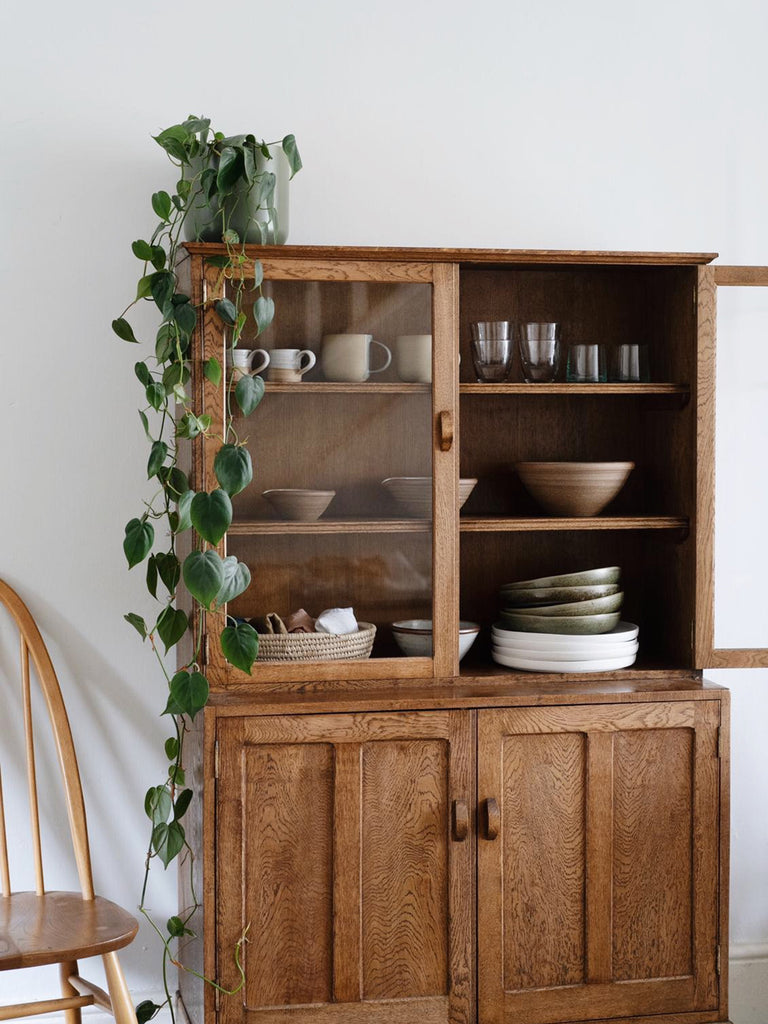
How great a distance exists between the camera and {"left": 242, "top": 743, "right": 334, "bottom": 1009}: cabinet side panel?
197 centimetres

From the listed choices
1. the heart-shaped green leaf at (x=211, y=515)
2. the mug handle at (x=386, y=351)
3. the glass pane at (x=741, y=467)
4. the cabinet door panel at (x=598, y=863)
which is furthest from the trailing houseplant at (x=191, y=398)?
the glass pane at (x=741, y=467)

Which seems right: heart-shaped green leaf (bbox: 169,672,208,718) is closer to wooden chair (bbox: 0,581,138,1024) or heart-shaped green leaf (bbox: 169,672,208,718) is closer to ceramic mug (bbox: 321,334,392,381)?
wooden chair (bbox: 0,581,138,1024)

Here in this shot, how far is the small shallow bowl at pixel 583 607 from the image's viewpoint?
2180 mm

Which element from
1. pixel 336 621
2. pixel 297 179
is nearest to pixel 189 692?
pixel 336 621

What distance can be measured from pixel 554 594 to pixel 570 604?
0.15 ft

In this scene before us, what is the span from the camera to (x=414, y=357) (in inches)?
81.8

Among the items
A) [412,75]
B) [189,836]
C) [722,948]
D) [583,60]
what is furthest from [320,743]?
[583,60]

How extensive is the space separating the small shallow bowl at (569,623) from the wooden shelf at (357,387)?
0.53 m

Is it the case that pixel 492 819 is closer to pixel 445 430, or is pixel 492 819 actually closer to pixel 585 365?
pixel 445 430

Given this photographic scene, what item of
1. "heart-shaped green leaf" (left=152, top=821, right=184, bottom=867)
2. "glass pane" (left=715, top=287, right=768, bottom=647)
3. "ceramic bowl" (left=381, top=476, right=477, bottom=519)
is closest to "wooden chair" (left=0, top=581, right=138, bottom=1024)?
"heart-shaped green leaf" (left=152, top=821, right=184, bottom=867)

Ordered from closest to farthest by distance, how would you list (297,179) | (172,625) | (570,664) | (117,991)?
(117,991) → (172,625) → (570,664) → (297,179)

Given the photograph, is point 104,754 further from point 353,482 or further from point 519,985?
point 519,985

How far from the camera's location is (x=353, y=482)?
2.08 metres

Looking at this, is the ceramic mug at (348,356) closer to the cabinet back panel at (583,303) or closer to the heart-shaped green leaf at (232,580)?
the cabinet back panel at (583,303)
